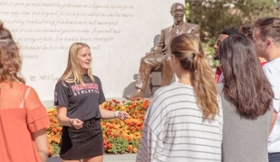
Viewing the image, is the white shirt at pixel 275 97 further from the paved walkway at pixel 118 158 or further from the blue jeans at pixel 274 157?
the paved walkway at pixel 118 158

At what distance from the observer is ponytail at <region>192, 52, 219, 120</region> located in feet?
12.0

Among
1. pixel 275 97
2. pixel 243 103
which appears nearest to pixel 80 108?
pixel 275 97

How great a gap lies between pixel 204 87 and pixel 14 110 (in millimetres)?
997

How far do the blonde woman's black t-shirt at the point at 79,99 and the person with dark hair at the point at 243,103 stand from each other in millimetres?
1943

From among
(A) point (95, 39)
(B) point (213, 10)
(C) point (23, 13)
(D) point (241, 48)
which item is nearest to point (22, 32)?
(C) point (23, 13)

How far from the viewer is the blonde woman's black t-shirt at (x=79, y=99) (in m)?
5.54

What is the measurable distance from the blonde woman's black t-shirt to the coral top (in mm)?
2032

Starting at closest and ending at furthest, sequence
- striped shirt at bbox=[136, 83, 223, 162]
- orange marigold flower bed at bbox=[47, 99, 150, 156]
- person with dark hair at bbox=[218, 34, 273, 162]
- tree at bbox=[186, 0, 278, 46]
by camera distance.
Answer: striped shirt at bbox=[136, 83, 223, 162] → person with dark hair at bbox=[218, 34, 273, 162] → orange marigold flower bed at bbox=[47, 99, 150, 156] → tree at bbox=[186, 0, 278, 46]

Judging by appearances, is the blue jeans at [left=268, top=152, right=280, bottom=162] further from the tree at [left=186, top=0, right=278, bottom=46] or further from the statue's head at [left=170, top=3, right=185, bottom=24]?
the tree at [left=186, top=0, right=278, bottom=46]

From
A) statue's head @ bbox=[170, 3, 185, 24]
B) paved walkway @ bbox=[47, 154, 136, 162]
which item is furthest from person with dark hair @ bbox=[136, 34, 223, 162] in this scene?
statue's head @ bbox=[170, 3, 185, 24]

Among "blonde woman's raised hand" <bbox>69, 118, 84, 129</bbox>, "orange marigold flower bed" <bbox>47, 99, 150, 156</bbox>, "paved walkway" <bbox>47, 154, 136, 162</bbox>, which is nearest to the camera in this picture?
"blonde woman's raised hand" <bbox>69, 118, 84, 129</bbox>

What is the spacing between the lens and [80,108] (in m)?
5.59

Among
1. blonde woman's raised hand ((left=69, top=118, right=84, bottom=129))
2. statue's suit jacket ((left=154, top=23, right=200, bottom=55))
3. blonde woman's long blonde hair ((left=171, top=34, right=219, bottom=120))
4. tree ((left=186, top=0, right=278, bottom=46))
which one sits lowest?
tree ((left=186, top=0, right=278, bottom=46))

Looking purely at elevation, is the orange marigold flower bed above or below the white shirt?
below
